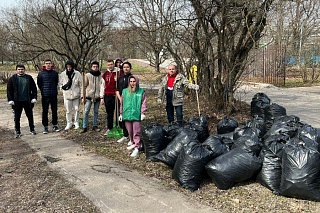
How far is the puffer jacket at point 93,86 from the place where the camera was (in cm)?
758

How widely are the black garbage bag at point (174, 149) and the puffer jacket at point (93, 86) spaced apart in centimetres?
291

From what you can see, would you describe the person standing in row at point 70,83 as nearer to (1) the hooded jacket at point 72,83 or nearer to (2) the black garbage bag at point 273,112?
(1) the hooded jacket at point 72,83

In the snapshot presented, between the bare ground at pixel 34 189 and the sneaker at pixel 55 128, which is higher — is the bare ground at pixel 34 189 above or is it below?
below

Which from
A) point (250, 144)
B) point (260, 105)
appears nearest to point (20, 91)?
point (250, 144)

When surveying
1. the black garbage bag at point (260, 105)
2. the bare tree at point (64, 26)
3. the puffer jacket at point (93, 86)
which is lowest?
the black garbage bag at point (260, 105)

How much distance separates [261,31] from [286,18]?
0.86 metres

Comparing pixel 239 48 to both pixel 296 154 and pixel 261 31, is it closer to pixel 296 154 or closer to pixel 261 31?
pixel 261 31

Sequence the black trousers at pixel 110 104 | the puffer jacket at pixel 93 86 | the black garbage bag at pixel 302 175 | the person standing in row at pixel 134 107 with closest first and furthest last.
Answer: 1. the black garbage bag at pixel 302 175
2. the person standing in row at pixel 134 107
3. the black trousers at pixel 110 104
4. the puffer jacket at pixel 93 86

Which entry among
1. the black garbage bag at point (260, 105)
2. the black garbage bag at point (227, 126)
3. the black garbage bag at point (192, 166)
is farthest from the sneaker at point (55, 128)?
the black garbage bag at point (260, 105)

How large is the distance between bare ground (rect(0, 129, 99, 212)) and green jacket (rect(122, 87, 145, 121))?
155cm

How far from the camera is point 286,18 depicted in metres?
7.48

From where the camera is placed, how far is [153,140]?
5.46 metres

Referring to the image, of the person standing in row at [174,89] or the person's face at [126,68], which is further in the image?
the person standing in row at [174,89]

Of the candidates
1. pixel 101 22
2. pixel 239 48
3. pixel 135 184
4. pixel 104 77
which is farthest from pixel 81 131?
pixel 101 22
